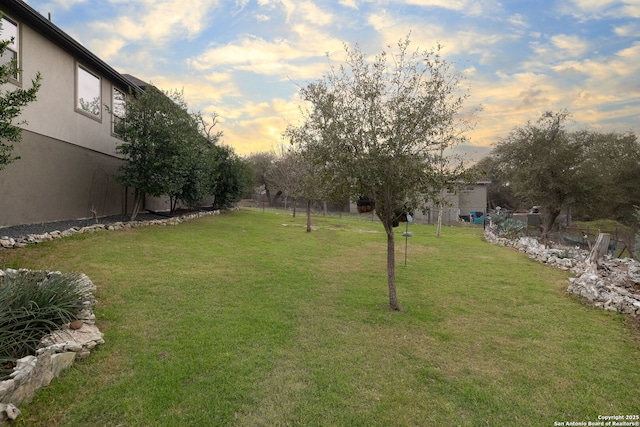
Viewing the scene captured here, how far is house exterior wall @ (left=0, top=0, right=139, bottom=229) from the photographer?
28.7ft

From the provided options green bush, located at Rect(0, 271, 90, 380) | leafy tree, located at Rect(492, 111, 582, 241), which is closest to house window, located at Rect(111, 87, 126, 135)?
green bush, located at Rect(0, 271, 90, 380)

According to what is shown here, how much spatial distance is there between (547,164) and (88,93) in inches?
946

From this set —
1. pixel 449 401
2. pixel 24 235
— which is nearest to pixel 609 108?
pixel 449 401

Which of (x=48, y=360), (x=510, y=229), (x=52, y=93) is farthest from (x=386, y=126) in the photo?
(x=510, y=229)

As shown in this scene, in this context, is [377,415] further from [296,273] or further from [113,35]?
[113,35]

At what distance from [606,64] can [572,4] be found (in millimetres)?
2307

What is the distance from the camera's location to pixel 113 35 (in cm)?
1266

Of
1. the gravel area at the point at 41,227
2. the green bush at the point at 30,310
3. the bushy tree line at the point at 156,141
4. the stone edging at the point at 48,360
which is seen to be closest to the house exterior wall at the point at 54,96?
the bushy tree line at the point at 156,141

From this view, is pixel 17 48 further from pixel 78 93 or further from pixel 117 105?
pixel 117 105

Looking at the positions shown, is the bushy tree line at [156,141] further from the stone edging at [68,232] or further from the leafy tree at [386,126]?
the leafy tree at [386,126]

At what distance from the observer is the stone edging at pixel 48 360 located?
8.70 feet

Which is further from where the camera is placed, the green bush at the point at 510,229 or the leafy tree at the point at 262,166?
the leafy tree at the point at 262,166

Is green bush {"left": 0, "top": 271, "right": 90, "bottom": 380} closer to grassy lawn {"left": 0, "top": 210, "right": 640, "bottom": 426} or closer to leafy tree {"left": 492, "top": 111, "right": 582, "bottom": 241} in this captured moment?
grassy lawn {"left": 0, "top": 210, "right": 640, "bottom": 426}

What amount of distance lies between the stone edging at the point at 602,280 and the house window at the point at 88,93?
15095 mm
